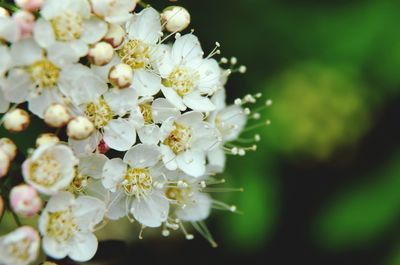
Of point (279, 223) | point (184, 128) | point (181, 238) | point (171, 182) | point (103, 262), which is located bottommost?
point (181, 238)

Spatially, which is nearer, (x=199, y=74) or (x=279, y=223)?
(x=199, y=74)

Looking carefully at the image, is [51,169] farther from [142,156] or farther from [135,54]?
[135,54]

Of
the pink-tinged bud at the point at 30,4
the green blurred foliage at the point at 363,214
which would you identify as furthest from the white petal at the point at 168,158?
the green blurred foliage at the point at 363,214

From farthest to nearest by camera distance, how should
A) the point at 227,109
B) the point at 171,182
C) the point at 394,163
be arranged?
the point at 394,163
the point at 227,109
the point at 171,182

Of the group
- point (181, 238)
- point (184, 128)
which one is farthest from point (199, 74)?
point (181, 238)

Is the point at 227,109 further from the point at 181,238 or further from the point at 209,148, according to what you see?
the point at 181,238

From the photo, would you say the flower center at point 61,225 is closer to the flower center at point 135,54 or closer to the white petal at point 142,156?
the white petal at point 142,156

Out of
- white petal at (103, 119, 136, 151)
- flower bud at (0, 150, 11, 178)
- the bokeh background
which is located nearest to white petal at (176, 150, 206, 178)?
white petal at (103, 119, 136, 151)
